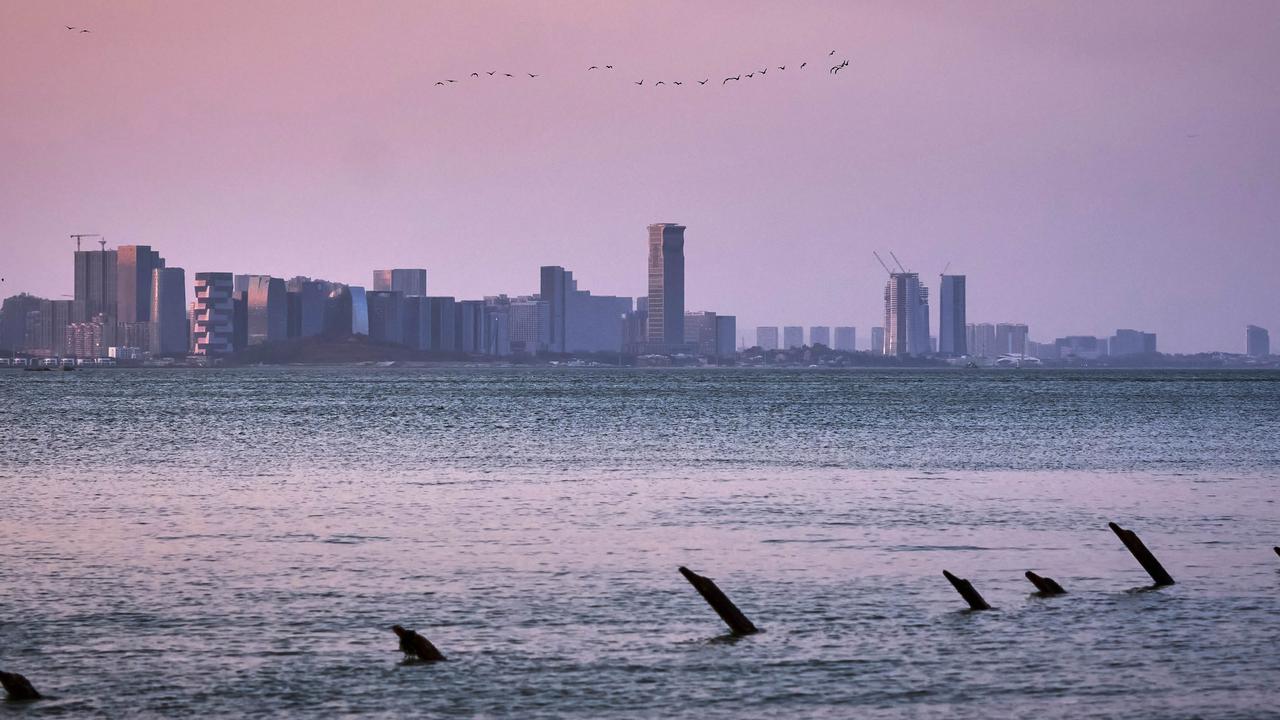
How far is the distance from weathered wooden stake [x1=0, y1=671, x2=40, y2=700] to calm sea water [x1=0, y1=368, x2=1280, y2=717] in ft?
1.53

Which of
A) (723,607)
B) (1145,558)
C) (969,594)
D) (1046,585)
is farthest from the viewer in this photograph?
(1145,558)

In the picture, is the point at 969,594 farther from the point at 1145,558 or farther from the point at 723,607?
the point at 1145,558

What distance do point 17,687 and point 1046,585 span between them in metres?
17.1

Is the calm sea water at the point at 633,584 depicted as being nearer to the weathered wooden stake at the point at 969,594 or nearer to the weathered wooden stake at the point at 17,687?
the weathered wooden stake at the point at 969,594

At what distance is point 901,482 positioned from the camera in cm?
5584

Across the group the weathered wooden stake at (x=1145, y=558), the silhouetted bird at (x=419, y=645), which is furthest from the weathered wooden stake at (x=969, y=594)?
the silhouetted bird at (x=419, y=645)

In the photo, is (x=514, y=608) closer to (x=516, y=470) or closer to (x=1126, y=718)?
(x=1126, y=718)

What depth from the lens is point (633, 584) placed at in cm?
2962

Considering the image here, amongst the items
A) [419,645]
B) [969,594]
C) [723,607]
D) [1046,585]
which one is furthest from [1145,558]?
[419,645]

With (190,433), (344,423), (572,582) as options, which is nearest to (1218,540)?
Answer: (572,582)

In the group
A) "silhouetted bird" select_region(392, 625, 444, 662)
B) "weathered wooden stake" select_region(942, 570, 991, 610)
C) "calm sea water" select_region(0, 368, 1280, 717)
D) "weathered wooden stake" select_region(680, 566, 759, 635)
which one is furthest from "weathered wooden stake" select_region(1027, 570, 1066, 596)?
"silhouetted bird" select_region(392, 625, 444, 662)

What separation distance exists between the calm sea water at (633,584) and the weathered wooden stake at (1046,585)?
0.38 metres

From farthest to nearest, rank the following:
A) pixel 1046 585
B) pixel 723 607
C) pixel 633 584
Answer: pixel 633 584
pixel 1046 585
pixel 723 607

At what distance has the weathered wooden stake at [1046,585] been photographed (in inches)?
1086
